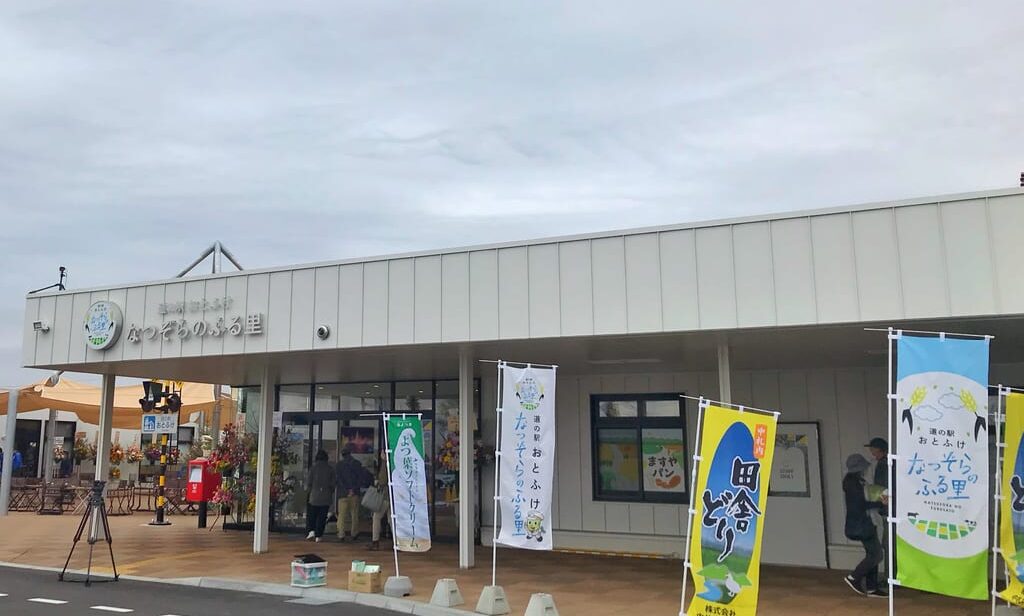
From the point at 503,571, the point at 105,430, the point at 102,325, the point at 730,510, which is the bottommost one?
the point at 503,571

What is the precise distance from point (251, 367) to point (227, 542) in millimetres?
3612

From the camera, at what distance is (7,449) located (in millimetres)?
19344

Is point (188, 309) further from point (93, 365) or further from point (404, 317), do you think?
point (404, 317)

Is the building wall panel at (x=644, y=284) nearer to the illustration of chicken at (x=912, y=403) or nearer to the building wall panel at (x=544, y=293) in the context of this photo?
the building wall panel at (x=544, y=293)

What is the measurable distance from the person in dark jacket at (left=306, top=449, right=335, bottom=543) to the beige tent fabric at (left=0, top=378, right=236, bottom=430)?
6.16m

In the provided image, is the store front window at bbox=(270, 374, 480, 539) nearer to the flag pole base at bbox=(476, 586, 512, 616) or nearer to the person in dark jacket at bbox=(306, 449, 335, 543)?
the person in dark jacket at bbox=(306, 449, 335, 543)

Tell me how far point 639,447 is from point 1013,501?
22.4 ft

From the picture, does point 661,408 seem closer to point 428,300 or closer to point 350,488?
point 428,300

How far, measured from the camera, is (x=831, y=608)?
918cm

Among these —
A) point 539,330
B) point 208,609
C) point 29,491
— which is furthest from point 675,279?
point 29,491

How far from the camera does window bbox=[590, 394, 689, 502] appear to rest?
1359 cm

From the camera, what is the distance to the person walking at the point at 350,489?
14.8 meters

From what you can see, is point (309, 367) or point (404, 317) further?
point (309, 367)

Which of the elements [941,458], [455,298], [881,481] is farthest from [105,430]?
[941,458]
